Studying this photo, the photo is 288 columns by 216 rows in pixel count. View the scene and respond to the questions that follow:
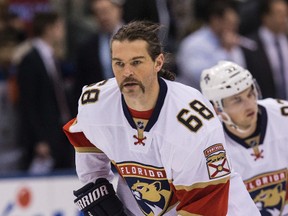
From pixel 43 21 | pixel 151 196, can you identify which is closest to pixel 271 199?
pixel 151 196

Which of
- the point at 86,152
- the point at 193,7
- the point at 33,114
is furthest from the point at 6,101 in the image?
the point at 86,152

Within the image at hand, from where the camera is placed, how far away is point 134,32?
421 centimetres

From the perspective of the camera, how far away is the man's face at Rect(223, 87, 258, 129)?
16.2 feet

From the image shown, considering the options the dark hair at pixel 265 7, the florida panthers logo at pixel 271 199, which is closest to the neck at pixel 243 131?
the florida panthers logo at pixel 271 199

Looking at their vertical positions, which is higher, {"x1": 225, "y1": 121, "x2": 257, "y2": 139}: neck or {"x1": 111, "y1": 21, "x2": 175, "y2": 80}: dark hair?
{"x1": 111, "y1": 21, "x2": 175, "y2": 80}: dark hair

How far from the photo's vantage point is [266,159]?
4.98m

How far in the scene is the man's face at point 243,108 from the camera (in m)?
4.94

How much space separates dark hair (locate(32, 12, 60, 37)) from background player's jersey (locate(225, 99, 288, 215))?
2.81 m

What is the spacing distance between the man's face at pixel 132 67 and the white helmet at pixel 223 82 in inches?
32.0

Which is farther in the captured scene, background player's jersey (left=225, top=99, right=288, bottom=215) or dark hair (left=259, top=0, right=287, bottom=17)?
dark hair (left=259, top=0, right=287, bottom=17)

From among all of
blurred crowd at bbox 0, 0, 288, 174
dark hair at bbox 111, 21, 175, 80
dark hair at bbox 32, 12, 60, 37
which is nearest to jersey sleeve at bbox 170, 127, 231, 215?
dark hair at bbox 111, 21, 175, 80

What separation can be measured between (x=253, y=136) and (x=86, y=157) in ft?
2.97

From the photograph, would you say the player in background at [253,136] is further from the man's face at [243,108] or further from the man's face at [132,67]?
the man's face at [132,67]

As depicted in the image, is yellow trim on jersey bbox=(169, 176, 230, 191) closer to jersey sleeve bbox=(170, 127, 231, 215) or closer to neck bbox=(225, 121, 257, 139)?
jersey sleeve bbox=(170, 127, 231, 215)
